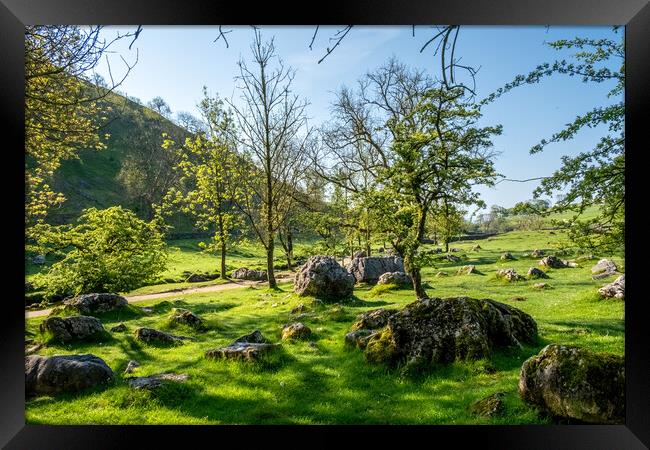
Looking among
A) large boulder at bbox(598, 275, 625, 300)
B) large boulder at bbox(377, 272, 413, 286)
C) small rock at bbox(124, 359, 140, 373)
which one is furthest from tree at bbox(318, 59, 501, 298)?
small rock at bbox(124, 359, 140, 373)

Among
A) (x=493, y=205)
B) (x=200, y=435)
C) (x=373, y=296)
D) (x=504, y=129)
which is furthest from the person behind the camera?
(x=373, y=296)

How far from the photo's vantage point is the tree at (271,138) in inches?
530

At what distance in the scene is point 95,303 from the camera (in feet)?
35.1

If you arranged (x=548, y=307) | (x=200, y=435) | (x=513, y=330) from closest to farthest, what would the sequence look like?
1. (x=200, y=435)
2. (x=513, y=330)
3. (x=548, y=307)

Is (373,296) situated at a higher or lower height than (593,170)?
lower

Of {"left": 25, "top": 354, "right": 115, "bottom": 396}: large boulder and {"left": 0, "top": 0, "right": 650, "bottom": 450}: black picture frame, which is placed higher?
{"left": 0, "top": 0, "right": 650, "bottom": 450}: black picture frame

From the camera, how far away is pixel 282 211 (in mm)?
14258

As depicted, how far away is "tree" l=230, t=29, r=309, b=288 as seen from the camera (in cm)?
1345

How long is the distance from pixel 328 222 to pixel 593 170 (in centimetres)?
607

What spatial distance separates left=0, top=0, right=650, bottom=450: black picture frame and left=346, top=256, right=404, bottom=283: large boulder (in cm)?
1148

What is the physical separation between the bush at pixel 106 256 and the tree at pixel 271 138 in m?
4.21

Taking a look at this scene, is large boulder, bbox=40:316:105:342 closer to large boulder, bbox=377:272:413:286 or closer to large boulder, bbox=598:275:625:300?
large boulder, bbox=377:272:413:286

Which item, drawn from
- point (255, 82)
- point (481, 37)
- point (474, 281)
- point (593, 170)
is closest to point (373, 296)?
point (474, 281)
